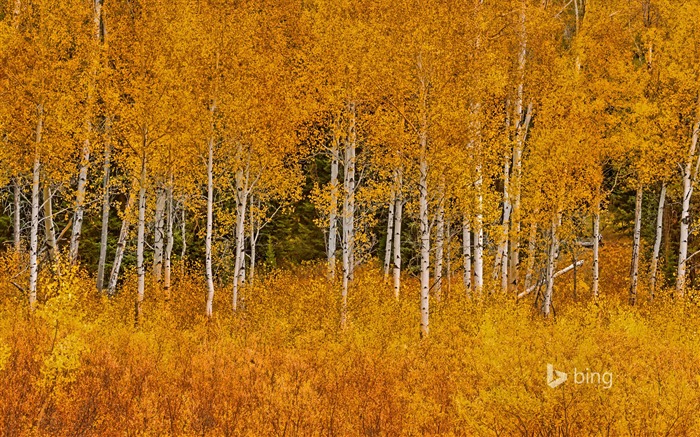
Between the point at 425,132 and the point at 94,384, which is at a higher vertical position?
the point at 425,132

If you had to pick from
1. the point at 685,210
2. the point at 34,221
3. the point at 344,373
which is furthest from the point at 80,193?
the point at 685,210

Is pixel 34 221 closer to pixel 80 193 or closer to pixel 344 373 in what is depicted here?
pixel 80 193

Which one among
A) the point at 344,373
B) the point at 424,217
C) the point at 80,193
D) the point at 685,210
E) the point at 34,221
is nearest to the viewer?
the point at 344,373

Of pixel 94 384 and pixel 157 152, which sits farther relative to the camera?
pixel 157 152

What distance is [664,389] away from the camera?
27.0 ft

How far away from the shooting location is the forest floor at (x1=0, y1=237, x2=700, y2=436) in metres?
7.79

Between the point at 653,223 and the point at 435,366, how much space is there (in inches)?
874

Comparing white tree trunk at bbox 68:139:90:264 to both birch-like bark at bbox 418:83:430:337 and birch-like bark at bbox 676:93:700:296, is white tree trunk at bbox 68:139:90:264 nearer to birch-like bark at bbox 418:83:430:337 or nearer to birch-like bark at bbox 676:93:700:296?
birch-like bark at bbox 418:83:430:337

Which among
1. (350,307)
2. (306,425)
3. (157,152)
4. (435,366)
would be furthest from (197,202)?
A: (306,425)

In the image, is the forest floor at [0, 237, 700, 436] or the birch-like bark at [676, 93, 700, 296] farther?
the birch-like bark at [676, 93, 700, 296]

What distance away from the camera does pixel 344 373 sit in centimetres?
1145

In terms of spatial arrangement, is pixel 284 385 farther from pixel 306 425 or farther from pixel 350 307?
pixel 350 307

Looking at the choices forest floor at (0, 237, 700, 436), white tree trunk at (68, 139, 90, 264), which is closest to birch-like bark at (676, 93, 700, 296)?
forest floor at (0, 237, 700, 436)

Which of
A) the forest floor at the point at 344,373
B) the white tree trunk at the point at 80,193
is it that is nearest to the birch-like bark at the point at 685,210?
the forest floor at the point at 344,373
